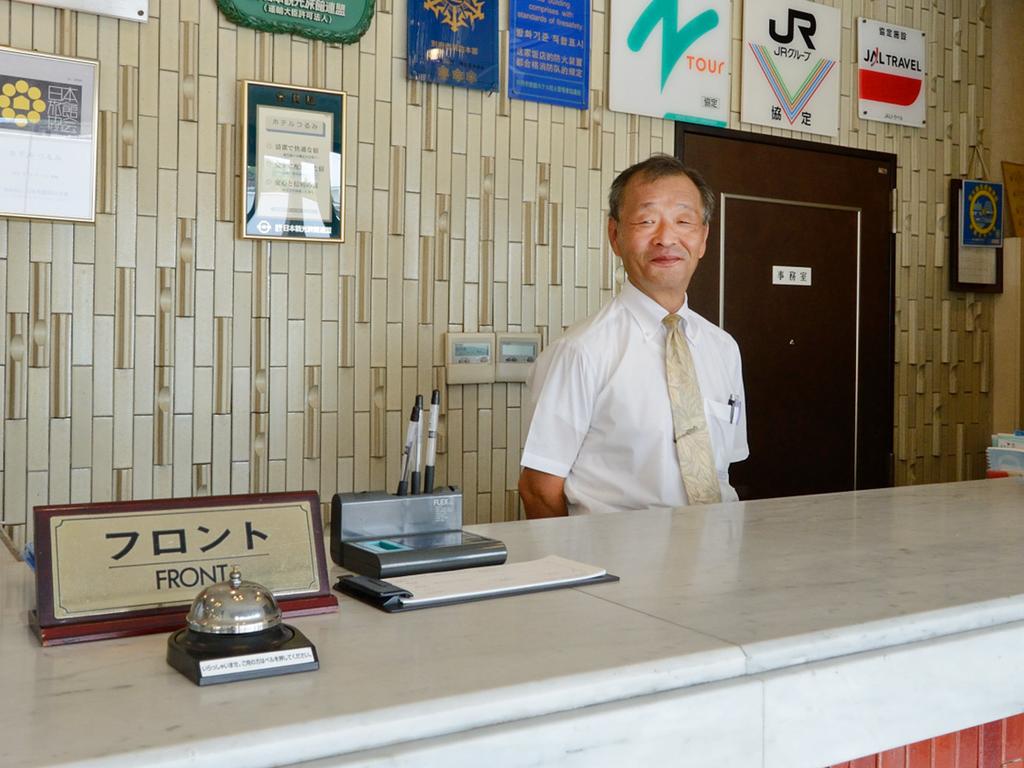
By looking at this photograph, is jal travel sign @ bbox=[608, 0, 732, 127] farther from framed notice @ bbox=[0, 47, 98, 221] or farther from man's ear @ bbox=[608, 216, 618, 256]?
framed notice @ bbox=[0, 47, 98, 221]

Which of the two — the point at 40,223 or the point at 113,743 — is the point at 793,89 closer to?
the point at 40,223

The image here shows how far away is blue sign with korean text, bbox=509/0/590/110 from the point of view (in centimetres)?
344

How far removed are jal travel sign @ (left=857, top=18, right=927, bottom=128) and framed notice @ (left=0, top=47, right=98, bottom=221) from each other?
9.69ft

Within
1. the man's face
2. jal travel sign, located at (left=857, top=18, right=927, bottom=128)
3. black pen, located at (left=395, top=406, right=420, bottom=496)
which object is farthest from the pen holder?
jal travel sign, located at (left=857, top=18, right=927, bottom=128)

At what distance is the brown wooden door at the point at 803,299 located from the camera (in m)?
3.97

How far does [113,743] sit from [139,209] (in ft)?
7.79

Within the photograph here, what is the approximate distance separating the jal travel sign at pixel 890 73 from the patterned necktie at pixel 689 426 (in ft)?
7.52

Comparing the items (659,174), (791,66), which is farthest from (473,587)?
(791,66)

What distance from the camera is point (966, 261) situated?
4586 millimetres

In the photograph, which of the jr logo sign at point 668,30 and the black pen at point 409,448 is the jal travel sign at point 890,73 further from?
the black pen at point 409,448

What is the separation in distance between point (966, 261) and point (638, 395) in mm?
2749

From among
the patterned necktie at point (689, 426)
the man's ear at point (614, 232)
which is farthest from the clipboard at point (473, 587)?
the man's ear at point (614, 232)

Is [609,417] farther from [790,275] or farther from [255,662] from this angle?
[790,275]

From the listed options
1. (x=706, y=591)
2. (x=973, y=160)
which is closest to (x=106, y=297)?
(x=706, y=591)
